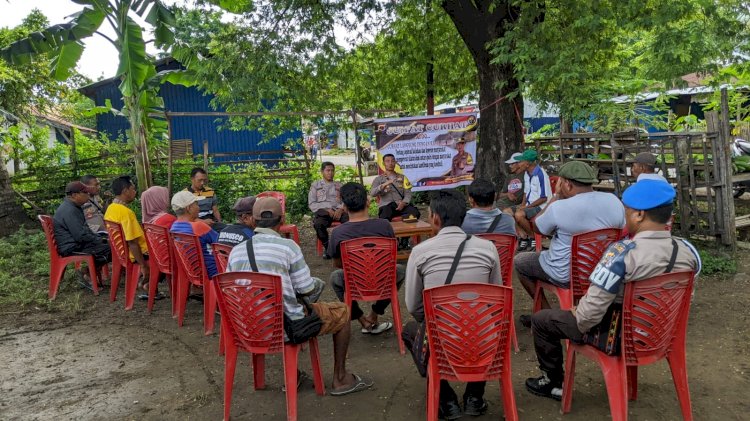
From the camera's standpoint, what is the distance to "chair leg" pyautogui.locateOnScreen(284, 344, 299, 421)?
3.28m

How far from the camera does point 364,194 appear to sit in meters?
4.54

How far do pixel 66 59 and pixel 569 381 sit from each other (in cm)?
864

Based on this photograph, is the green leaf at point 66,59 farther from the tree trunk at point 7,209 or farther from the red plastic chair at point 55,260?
the red plastic chair at point 55,260

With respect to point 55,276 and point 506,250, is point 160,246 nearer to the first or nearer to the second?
point 55,276

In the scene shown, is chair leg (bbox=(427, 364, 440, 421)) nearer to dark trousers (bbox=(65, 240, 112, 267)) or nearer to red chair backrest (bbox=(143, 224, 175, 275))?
red chair backrest (bbox=(143, 224, 175, 275))

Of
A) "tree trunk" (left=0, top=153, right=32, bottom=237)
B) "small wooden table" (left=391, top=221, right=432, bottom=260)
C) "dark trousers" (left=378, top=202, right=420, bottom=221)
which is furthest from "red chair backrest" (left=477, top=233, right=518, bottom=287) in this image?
"tree trunk" (left=0, top=153, right=32, bottom=237)

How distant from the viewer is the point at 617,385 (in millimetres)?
2949

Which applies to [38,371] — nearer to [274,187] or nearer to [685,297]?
[685,297]

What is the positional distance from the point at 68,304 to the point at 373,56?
7204mm

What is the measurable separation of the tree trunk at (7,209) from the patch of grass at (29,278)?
1.96 ft

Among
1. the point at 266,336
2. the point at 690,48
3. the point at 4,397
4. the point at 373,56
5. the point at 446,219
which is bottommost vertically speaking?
the point at 4,397

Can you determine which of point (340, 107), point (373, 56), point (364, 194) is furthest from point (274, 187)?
point (364, 194)

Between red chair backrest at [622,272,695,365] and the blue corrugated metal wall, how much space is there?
53.4 ft

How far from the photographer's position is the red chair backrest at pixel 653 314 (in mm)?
2846
